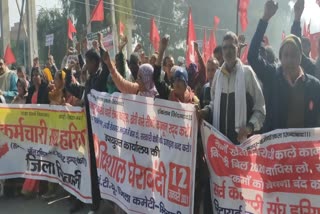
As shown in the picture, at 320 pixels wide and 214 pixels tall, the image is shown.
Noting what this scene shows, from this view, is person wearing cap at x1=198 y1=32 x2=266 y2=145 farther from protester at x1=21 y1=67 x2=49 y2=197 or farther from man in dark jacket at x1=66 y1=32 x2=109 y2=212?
protester at x1=21 y1=67 x2=49 y2=197

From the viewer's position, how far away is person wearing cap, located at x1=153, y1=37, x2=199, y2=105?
4.07 meters

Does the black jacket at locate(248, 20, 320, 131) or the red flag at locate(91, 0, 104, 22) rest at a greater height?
the red flag at locate(91, 0, 104, 22)

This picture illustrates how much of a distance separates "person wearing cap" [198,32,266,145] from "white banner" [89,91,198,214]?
0.24 m

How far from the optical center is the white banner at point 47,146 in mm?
4945

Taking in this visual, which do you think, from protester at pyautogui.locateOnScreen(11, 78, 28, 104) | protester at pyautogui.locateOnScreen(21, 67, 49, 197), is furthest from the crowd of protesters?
protester at pyautogui.locateOnScreen(11, 78, 28, 104)

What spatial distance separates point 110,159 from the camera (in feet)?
14.7

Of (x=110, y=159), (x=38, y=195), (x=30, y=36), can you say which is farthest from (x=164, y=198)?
(x=30, y=36)

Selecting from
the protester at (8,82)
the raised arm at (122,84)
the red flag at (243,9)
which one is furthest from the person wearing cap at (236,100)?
the red flag at (243,9)

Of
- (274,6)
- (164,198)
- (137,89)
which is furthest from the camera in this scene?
(137,89)

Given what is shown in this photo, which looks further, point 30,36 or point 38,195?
point 30,36

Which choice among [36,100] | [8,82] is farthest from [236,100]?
[8,82]

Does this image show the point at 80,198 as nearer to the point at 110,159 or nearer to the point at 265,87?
the point at 110,159

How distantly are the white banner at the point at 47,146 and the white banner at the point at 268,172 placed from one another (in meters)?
1.75

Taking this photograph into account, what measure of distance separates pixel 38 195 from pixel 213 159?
2865mm
